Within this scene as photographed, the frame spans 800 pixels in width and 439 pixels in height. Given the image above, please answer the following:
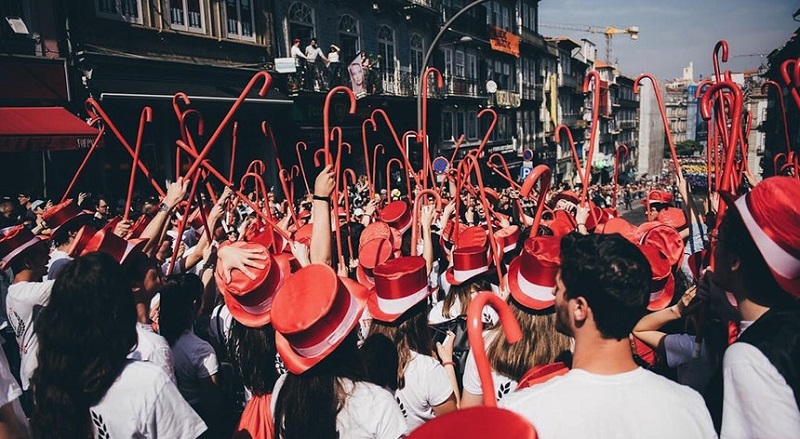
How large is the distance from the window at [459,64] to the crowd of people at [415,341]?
996 inches

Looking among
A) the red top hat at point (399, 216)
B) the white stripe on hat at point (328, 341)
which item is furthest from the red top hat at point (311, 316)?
the red top hat at point (399, 216)

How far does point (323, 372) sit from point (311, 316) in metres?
0.25

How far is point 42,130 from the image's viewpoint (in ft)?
32.3

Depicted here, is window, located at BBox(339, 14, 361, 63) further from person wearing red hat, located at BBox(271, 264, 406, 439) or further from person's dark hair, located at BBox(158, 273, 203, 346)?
person wearing red hat, located at BBox(271, 264, 406, 439)

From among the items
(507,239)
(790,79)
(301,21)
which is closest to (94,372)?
(507,239)

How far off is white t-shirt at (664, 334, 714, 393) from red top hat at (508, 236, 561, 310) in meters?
0.56

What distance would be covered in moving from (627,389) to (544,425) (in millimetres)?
264

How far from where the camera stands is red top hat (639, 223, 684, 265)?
11.4ft

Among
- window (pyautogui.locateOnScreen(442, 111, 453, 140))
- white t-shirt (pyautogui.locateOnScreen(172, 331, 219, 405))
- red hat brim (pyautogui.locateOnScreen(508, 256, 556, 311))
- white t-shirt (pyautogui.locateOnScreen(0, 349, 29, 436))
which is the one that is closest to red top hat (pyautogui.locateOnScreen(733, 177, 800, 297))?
red hat brim (pyautogui.locateOnScreen(508, 256, 556, 311))

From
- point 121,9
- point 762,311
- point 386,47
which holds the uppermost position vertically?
point 386,47

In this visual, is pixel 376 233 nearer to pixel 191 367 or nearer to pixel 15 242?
pixel 191 367

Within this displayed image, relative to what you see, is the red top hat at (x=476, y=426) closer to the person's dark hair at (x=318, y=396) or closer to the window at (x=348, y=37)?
the person's dark hair at (x=318, y=396)

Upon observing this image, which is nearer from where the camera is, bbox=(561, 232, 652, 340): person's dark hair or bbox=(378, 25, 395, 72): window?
bbox=(561, 232, 652, 340): person's dark hair

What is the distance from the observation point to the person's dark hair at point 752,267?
5.42 ft
